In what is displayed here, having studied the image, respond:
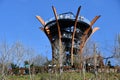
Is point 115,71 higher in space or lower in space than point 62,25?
lower

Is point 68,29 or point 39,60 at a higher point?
point 68,29

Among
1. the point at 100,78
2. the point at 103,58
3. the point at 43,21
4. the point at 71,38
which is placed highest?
the point at 43,21

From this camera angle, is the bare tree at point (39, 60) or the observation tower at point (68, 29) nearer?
the bare tree at point (39, 60)

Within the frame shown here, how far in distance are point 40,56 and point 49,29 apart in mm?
21201

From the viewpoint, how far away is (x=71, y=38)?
148 ft

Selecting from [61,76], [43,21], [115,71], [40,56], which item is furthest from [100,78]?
[43,21]

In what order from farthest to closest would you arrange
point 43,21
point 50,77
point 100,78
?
point 43,21 < point 50,77 < point 100,78

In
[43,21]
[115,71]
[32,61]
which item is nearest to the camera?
[115,71]

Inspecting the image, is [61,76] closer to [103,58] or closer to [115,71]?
[103,58]

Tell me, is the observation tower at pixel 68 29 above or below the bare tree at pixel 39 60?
above

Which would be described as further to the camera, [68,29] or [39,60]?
[68,29]

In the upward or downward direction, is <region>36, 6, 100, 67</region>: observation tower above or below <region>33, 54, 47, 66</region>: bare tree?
above

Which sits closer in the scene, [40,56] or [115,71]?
[115,71]

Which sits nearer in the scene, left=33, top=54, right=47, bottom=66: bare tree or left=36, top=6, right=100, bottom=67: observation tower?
left=33, top=54, right=47, bottom=66: bare tree
